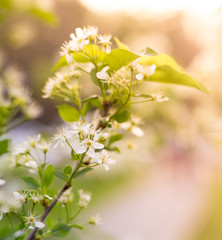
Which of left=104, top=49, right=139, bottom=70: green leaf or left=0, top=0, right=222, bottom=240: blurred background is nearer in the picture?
left=104, top=49, right=139, bottom=70: green leaf

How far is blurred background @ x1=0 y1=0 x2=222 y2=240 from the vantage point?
64.7 inches

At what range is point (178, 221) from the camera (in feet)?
12.0

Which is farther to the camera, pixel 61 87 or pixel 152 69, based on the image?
pixel 61 87

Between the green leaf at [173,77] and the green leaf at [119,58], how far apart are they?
0.07 metres

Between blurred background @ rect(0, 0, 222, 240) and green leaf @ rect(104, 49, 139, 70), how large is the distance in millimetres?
109

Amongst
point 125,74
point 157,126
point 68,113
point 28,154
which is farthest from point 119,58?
point 157,126

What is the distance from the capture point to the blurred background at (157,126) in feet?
5.39

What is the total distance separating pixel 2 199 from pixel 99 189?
372cm

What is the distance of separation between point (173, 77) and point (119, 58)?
118 millimetres

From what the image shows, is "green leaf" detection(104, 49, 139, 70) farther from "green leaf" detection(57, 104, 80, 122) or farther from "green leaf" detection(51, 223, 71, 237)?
"green leaf" detection(51, 223, 71, 237)

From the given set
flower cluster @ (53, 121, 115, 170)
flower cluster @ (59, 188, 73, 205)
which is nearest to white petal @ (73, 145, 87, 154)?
flower cluster @ (53, 121, 115, 170)

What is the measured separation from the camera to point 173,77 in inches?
21.8

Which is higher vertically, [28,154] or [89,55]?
[89,55]

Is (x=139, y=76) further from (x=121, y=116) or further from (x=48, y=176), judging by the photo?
(x=48, y=176)
